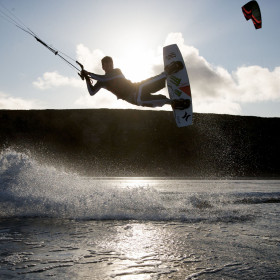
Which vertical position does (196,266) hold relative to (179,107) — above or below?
below

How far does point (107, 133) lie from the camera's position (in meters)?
58.2

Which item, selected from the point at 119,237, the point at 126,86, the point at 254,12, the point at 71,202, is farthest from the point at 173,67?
the point at 119,237

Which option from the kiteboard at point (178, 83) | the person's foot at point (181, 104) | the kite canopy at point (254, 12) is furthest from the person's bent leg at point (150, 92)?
the kite canopy at point (254, 12)

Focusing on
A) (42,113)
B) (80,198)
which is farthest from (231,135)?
(80,198)

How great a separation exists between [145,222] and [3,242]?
270cm

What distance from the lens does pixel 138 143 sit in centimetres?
5681

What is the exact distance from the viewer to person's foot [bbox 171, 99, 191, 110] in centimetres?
872

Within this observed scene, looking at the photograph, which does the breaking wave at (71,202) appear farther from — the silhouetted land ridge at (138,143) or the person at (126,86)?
the silhouetted land ridge at (138,143)

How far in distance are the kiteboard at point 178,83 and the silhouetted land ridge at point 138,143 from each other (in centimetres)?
4033

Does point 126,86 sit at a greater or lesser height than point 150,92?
greater

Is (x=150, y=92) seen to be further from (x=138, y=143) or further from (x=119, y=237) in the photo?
(x=138, y=143)

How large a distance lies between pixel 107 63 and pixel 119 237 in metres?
4.39

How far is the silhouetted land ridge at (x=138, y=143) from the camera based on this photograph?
175ft

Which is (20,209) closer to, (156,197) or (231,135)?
(156,197)
